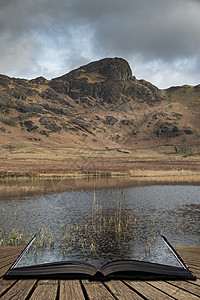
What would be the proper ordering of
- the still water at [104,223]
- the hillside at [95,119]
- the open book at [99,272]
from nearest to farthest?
the open book at [99,272]
the still water at [104,223]
the hillside at [95,119]

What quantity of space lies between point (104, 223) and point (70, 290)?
1357 centimetres

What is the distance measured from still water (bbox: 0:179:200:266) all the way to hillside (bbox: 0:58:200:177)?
1856 inches

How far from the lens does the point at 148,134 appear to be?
143125 mm

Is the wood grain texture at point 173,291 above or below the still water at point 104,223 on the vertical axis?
above

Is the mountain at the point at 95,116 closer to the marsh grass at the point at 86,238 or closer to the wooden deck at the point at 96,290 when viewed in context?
the marsh grass at the point at 86,238

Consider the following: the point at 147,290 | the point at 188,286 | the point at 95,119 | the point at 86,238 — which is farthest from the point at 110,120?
the point at 147,290

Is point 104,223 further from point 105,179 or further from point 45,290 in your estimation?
point 105,179

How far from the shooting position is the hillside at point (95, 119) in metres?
108

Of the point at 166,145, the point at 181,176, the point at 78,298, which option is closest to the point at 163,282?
the point at 78,298

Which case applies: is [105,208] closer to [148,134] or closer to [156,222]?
[156,222]

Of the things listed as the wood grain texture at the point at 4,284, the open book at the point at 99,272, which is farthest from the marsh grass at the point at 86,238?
the wood grain texture at the point at 4,284

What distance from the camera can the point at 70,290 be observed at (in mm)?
4402

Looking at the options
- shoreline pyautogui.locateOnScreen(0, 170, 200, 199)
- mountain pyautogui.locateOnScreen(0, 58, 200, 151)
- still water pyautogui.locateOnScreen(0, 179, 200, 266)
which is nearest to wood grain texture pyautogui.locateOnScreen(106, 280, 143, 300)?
still water pyautogui.locateOnScreen(0, 179, 200, 266)

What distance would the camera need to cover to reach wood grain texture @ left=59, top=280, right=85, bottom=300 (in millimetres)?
4148
